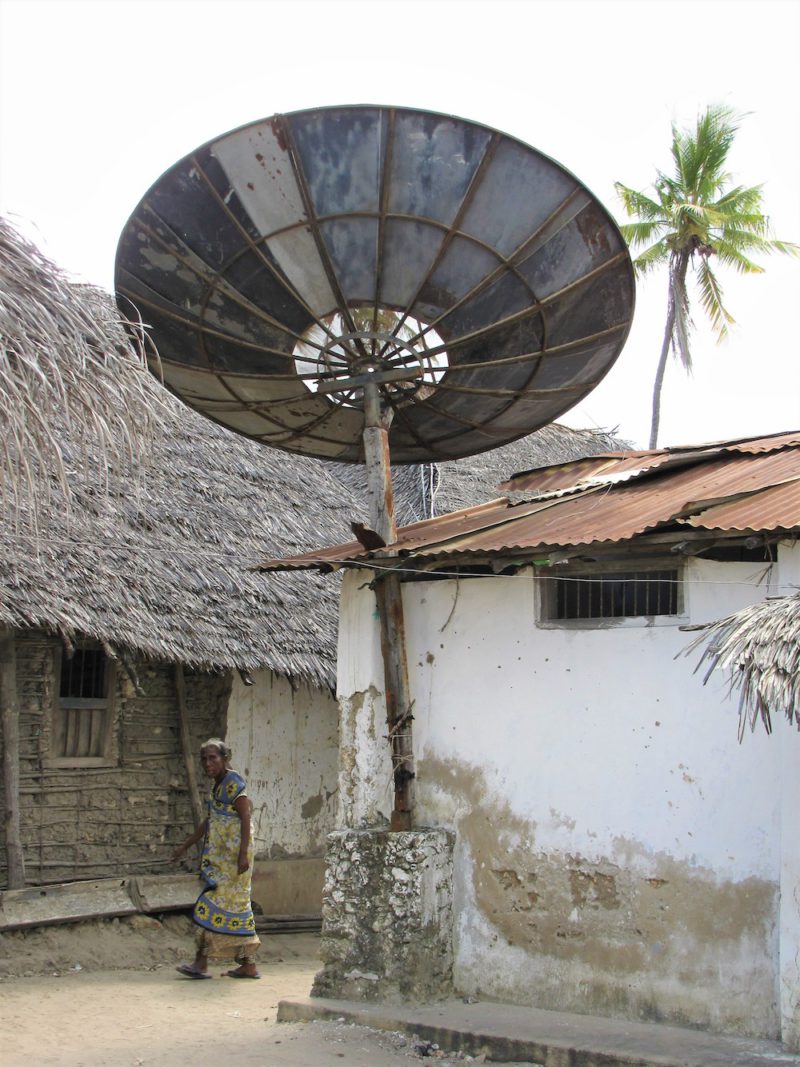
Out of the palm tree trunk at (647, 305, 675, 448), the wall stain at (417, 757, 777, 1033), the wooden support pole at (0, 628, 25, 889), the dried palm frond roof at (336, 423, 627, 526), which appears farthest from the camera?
the palm tree trunk at (647, 305, 675, 448)

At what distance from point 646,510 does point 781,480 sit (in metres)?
0.75

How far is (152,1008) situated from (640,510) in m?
4.37

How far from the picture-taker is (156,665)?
1023 cm

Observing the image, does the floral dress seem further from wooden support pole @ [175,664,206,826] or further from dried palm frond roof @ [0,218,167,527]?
dried palm frond roof @ [0,218,167,527]

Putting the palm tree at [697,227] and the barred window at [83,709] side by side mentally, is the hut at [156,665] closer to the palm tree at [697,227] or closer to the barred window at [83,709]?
the barred window at [83,709]

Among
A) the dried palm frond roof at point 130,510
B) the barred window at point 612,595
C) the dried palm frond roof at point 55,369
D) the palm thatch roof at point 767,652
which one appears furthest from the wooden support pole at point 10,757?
the palm thatch roof at point 767,652

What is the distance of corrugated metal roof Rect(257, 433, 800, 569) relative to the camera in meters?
6.11

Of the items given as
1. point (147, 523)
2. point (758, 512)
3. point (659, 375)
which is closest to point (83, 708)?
point (147, 523)

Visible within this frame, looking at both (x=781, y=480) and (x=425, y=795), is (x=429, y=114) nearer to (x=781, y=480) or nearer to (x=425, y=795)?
(x=781, y=480)

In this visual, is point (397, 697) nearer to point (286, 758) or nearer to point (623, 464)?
point (623, 464)

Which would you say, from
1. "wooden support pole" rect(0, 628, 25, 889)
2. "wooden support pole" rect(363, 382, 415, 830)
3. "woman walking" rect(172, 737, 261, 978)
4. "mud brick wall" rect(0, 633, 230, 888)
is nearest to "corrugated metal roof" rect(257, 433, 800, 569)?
"wooden support pole" rect(363, 382, 415, 830)

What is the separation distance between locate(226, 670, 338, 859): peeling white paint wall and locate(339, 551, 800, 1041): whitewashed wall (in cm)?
340

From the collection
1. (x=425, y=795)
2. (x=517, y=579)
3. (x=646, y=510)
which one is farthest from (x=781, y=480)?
(x=425, y=795)

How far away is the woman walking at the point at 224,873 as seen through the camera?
27.8ft
